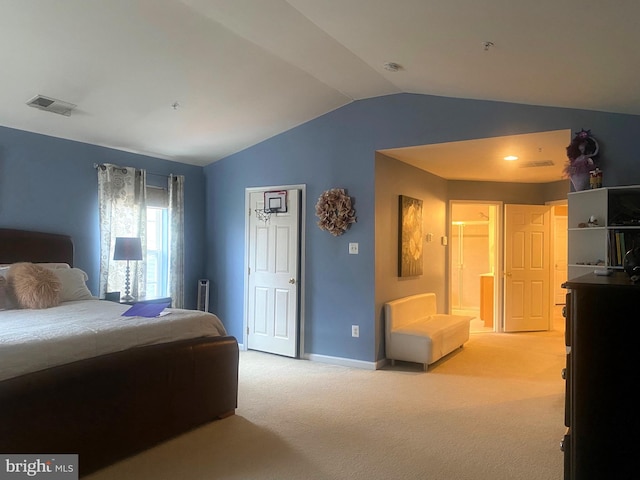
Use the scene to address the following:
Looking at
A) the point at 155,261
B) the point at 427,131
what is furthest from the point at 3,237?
the point at 427,131

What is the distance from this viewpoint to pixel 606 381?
1.71 meters

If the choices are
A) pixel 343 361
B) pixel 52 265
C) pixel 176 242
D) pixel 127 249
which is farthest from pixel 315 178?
pixel 52 265

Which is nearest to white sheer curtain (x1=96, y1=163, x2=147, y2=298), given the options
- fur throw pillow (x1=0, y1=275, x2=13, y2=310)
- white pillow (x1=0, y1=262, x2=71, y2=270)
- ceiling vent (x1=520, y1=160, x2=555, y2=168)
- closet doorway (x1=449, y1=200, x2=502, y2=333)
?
white pillow (x1=0, y1=262, x2=71, y2=270)

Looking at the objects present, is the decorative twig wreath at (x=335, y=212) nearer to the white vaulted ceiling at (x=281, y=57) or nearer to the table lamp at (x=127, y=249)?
the white vaulted ceiling at (x=281, y=57)

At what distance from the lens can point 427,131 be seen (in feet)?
14.8

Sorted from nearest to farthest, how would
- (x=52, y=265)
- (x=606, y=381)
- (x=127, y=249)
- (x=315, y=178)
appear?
(x=606, y=381) < (x=52, y=265) < (x=127, y=249) < (x=315, y=178)

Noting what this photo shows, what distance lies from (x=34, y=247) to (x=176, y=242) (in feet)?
5.25

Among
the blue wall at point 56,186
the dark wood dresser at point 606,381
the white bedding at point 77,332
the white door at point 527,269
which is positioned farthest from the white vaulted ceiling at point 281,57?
the white door at point 527,269

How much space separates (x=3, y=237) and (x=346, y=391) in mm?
3350

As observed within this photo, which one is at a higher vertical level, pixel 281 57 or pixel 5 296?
pixel 281 57

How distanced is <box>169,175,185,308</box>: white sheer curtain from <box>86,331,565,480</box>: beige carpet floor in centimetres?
135

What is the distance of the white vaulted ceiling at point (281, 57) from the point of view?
8.36ft

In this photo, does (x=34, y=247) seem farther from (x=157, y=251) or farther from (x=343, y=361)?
(x=343, y=361)

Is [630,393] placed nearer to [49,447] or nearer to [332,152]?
[49,447]
